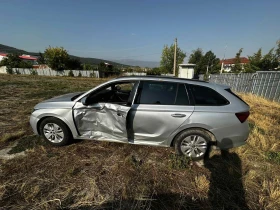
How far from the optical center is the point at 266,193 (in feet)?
7.77

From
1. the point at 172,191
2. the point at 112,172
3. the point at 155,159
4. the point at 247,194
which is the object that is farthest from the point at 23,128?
the point at 247,194

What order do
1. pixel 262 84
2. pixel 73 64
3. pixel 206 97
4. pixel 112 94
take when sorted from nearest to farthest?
pixel 206 97, pixel 112 94, pixel 262 84, pixel 73 64

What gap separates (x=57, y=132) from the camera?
339cm

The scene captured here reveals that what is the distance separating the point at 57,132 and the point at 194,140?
9.47ft

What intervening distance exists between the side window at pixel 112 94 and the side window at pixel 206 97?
1.25m

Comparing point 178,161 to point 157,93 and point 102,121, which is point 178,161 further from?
point 102,121

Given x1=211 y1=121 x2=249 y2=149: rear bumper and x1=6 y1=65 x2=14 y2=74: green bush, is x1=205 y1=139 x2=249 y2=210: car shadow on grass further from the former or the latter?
x1=6 y1=65 x2=14 y2=74: green bush

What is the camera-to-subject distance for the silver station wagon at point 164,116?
9.30ft

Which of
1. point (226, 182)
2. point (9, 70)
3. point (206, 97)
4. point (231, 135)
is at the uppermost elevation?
point (206, 97)

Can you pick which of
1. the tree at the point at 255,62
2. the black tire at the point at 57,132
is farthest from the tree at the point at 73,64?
the black tire at the point at 57,132

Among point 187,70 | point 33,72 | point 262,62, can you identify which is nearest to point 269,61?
point 262,62

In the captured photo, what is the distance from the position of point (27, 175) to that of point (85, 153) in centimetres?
101

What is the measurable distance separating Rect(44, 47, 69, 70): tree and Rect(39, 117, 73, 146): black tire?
112ft

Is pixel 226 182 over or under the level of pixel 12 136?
under
